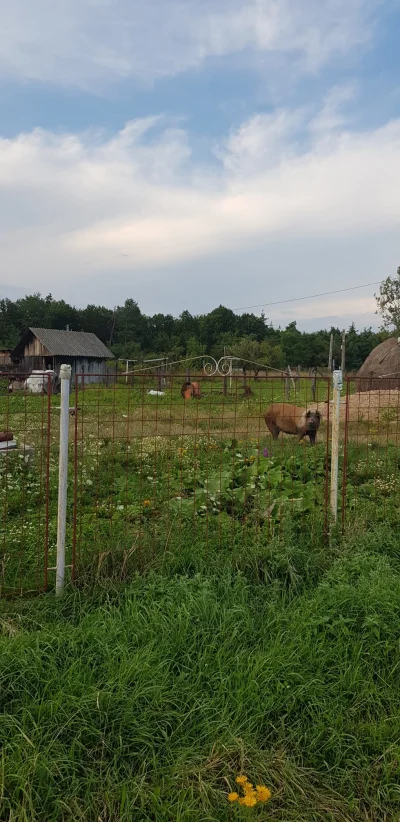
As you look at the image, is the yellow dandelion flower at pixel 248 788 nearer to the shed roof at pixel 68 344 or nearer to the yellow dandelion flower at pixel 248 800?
the yellow dandelion flower at pixel 248 800

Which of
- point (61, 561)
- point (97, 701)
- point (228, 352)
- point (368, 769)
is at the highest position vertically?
point (228, 352)

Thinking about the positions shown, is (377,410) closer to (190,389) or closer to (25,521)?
(190,389)

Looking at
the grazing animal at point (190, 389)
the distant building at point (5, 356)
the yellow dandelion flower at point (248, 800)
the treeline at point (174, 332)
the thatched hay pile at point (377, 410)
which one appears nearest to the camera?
the yellow dandelion flower at point (248, 800)

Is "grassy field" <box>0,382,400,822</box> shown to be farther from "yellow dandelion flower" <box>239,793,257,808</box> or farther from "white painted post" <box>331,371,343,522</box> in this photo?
"white painted post" <box>331,371,343,522</box>

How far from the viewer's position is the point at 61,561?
361 centimetres

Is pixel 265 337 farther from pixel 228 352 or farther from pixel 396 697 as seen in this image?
pixel 396 697

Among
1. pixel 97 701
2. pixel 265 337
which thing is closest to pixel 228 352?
pixel 265 337

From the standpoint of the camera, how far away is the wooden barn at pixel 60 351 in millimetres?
33500

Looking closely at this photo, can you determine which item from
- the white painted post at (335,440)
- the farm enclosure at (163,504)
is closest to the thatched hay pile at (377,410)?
the farm enclosure at (163,504)

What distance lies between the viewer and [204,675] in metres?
2.78

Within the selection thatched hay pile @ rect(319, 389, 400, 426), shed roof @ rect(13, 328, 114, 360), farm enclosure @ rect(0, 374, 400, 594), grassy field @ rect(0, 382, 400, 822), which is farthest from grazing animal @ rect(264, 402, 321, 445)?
shed roof @ rect(13, 328, 114, 360)

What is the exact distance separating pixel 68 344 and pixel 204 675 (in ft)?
110

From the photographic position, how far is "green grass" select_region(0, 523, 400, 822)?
7.22ft

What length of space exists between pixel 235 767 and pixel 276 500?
100 inches
